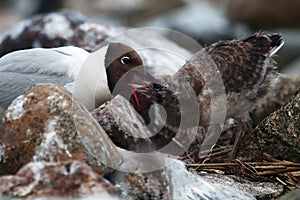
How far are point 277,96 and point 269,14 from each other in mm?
10189

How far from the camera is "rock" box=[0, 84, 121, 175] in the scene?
158 inches

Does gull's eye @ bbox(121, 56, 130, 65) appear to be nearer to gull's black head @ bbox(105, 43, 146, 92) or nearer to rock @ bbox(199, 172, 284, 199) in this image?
gull's black head @ bbox(105, 43, 146, 92)

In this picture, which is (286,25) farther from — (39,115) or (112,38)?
(39,115)

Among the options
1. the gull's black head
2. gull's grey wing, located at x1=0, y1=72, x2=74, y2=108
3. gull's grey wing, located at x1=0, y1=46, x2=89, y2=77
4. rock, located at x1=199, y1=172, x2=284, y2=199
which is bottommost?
rock, located at x1=199, y1=172, x2=284, y2=199

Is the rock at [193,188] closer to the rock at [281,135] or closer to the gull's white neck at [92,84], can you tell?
the rock at [281,135]

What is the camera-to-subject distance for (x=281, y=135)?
5457mm

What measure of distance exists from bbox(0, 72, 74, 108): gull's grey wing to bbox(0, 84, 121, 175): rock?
1.20 m

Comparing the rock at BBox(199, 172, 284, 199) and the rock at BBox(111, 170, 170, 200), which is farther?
the rock at BBox(199, 172, 284, 199)

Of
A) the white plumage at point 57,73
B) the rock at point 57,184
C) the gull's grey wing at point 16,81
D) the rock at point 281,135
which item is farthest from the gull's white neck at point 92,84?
the rock at point 57,184

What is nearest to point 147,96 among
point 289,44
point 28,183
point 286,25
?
point 28,183

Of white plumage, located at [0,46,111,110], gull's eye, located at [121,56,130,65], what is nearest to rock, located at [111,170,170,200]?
white plumage, located at [0,46,111,110]

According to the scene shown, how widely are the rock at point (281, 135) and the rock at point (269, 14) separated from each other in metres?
11.8

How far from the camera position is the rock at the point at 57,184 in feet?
11.5

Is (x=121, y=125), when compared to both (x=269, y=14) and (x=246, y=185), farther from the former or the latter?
→ (x=269, y=14)
